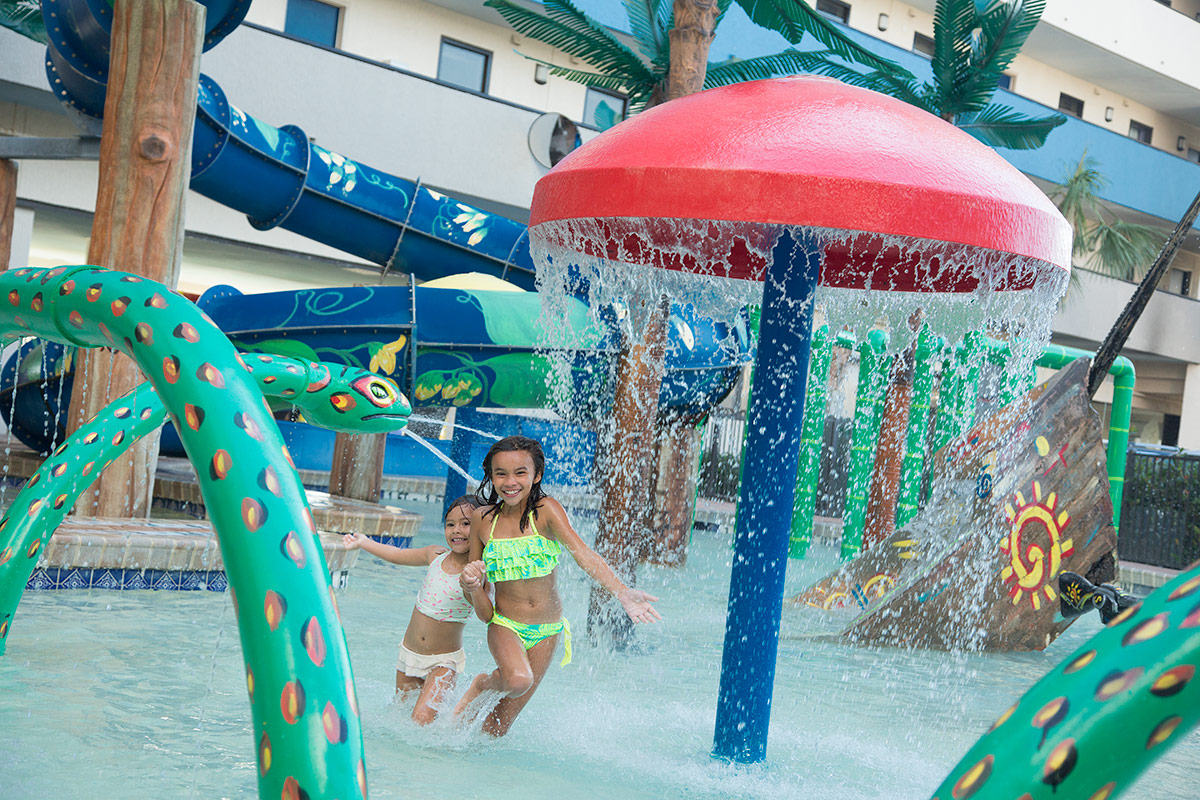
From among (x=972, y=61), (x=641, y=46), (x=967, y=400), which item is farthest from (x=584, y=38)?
(x=967, y=400)

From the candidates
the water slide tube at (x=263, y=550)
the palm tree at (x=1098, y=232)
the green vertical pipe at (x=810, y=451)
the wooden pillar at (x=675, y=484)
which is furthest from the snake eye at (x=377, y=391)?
the palm tree at (x=1098, y=232)

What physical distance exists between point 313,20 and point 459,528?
557 inches

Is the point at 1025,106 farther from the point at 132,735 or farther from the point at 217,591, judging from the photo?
the point at 132,735

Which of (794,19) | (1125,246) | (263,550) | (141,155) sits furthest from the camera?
(1125,246)

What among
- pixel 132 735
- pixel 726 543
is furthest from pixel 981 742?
pixel 726 543

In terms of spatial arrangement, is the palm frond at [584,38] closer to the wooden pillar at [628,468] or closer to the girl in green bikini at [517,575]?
the wooden pillar at [628,468]

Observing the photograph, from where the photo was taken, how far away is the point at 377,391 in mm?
2426

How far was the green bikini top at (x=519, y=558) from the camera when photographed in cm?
371

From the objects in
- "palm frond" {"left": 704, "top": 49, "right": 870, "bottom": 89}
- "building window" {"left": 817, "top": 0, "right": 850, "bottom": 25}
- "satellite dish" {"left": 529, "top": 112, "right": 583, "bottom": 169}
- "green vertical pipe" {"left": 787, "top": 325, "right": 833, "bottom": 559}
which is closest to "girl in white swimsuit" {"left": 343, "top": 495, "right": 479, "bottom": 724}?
"green vertical pipe" {"left": 787, "top": 325, "right": 833, "bottom": 559}

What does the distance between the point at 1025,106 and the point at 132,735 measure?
2125cm

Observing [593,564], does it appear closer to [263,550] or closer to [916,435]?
[263,550]

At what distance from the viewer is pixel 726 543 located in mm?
11789

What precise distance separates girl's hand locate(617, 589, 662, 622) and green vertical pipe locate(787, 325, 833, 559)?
20.0 ft

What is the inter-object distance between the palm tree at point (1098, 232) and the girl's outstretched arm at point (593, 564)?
787 inches
